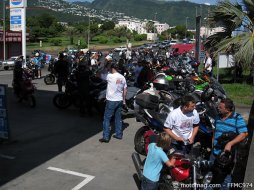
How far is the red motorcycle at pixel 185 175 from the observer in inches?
194

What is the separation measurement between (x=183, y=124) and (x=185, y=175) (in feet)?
3.64

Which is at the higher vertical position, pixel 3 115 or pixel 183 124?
pixel 183 124

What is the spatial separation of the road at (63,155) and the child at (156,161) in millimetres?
1165

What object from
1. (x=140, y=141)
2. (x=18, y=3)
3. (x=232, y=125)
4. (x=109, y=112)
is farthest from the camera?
(x=18, y=3)

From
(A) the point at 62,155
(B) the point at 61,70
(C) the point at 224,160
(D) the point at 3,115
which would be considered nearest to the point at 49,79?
(B) the point at 61,70

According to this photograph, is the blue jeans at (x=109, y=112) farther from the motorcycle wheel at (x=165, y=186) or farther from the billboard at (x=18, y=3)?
the billboard at (x=18, y=3)

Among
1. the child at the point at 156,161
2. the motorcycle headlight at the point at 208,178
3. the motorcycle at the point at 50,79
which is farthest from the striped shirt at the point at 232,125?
the motorcycle at the point at 50,79

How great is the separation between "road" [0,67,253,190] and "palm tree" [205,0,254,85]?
4.10 metres

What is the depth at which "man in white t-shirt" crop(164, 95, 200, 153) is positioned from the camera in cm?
592

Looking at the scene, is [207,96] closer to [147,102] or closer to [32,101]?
[147,102]

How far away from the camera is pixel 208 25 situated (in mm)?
16266

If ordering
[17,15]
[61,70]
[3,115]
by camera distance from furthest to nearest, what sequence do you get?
[17,15] < [61,70] < [3,115]

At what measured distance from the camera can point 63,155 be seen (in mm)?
7504

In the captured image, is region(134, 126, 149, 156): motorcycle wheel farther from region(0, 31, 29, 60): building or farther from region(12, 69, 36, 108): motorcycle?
region(0, 31, 29, 60): building
